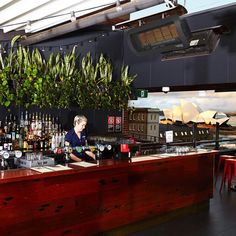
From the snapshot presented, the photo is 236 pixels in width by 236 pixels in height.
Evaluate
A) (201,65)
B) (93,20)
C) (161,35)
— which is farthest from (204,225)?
(93,20)

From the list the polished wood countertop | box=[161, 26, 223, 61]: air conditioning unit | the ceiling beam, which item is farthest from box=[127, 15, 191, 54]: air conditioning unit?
the polished wood countertop

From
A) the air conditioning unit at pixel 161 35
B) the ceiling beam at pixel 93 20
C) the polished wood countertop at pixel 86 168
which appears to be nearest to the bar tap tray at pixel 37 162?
the polished wood countertop at pixel 86 168

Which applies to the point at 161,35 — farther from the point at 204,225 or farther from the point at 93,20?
the point at 204,225

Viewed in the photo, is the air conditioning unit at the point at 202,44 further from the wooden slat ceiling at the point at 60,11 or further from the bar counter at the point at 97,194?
the bar counter at the point at 97,194

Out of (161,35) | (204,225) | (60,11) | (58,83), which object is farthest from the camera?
(58,83)

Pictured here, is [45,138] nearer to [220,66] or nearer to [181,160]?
[181,160]

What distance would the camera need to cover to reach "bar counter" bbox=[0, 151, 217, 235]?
3.52 m

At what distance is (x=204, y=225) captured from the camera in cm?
473

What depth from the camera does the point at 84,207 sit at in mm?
4090


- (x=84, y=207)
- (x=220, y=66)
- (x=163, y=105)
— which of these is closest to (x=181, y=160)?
(x=84, y=207)

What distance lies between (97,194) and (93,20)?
314 cm

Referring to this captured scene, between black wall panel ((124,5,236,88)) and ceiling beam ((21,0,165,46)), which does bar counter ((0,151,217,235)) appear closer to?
black wall panel ((124,5,236,88))

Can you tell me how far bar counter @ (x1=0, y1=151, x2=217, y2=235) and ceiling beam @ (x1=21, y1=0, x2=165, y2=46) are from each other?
222cm

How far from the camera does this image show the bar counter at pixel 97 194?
3.52 metres
